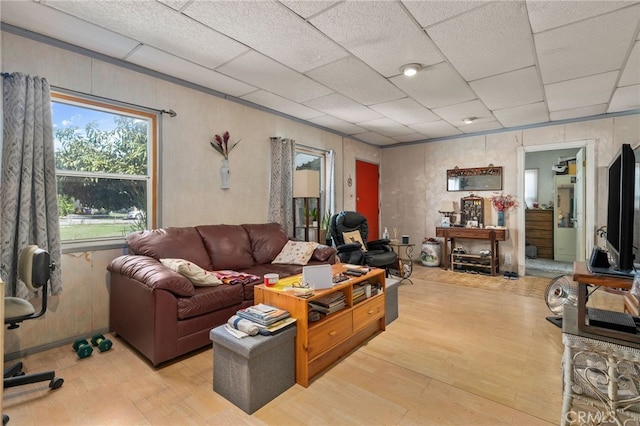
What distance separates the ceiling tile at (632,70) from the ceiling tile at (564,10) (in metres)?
0.77

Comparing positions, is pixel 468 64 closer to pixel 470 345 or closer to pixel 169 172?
pixel 470 345

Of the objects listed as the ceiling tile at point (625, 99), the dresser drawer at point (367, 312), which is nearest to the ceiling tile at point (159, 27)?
the dresser drawer at point (367, 312)

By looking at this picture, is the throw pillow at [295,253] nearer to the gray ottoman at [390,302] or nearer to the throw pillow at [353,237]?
the throw pillow at [353,237]

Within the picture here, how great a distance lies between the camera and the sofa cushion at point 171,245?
269cm

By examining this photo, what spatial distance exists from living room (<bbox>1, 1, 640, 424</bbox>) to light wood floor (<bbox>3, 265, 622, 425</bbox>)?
436 mm

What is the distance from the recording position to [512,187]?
16.8ft

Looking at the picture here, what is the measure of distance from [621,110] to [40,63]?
6408 millimetres

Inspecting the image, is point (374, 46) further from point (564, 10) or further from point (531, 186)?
point (531, 186)

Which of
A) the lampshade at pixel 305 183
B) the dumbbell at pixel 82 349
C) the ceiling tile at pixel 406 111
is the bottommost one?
the dumbbell at pixel 82 349

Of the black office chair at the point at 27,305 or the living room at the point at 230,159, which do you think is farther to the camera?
→ the living room at the point at 230,159

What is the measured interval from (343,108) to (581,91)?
Result: 2687 mm

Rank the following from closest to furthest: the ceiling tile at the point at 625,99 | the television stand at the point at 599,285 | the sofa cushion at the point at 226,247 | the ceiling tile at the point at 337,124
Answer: the television stand at the point at 599,285
the sofa cushion at the point at 226,247
the ceiling tile at the point at 625,99
the ceiling tile at the point at 337,124

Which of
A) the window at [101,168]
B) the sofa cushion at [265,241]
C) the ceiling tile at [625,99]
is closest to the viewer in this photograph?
the window at [101,168]

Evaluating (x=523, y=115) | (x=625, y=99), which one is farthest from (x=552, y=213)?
(x=625, y=99)
